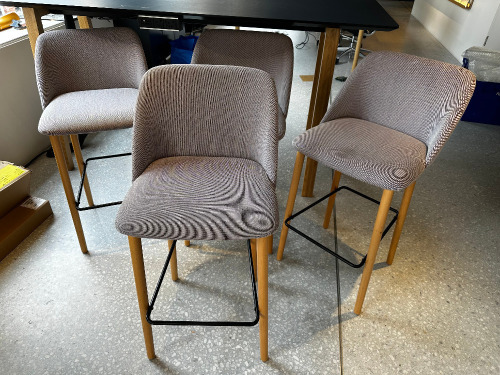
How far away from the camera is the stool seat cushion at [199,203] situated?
3.22 feet

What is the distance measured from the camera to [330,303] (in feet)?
5.10

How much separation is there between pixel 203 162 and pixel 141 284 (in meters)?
0.44

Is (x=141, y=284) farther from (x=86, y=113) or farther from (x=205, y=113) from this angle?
(x=86, y=113)

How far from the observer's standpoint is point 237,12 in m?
1.60

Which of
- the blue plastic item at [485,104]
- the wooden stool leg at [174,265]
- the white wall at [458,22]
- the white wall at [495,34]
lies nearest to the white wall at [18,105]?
the wooden stool leg at [174,265]

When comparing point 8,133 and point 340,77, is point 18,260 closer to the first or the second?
point 8,133

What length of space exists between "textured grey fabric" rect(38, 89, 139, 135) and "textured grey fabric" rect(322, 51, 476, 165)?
33.2 inches

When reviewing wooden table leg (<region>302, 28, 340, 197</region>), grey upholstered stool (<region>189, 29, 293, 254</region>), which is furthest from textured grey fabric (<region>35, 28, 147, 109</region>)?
wooden table leg (<region>302, 28, 340, 197</region>)

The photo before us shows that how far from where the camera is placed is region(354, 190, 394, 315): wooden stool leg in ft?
4.16

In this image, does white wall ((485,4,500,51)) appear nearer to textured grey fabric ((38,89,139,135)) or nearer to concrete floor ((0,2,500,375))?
concrete floor ((0,2,500,375))

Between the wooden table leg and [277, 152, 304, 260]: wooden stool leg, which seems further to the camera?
the wooden table leg

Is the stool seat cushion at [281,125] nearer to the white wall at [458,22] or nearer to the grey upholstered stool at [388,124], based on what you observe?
the grey upholstered stool at [388,124]

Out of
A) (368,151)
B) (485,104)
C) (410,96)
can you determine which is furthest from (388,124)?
(485,104)

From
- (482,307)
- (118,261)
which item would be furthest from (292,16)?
(482,307)
